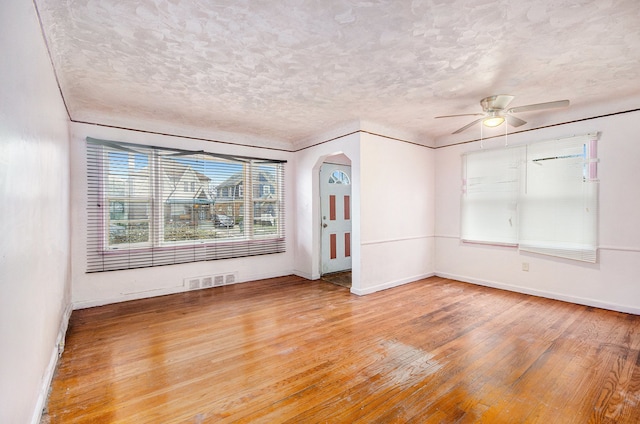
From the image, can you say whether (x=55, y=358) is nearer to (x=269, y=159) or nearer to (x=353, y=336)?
(x=353, y=336)

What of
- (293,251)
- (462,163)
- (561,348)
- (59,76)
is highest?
(59,76)

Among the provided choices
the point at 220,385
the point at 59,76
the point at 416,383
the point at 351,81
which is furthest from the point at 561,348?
the point at 59,76

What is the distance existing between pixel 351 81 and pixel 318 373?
2610 mm

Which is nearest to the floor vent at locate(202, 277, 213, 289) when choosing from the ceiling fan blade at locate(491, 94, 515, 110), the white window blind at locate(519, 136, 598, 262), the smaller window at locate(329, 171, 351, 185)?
the smaller window at locate(329, 171, 351, 185)

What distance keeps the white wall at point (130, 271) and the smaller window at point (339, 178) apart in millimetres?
1132

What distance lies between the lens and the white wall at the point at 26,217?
1215 millimetres

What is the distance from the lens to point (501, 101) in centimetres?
323

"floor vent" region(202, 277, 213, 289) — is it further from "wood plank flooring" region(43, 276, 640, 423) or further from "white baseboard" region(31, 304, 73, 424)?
"white baseboard" region(31, 304, 73, 424)

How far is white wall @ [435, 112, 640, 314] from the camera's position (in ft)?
11.1

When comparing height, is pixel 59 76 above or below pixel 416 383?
above

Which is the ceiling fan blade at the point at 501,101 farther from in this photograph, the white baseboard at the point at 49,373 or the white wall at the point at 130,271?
the white baseboard at the point at 49,373

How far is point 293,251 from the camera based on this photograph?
553 centimetres

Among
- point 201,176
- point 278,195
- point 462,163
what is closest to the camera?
point 201,176

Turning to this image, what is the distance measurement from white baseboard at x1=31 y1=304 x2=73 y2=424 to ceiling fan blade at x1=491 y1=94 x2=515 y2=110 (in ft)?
14.7
